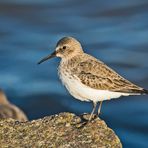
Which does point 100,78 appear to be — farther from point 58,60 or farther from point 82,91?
point 58,60

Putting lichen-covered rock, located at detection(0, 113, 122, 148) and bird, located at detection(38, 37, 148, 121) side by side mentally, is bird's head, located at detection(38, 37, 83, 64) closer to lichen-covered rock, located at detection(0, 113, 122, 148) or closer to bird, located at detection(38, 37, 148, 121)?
bird, located at detection(38, 37, 148, 121)

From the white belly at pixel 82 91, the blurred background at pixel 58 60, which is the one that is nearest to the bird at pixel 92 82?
the white belly at pixel 82 91

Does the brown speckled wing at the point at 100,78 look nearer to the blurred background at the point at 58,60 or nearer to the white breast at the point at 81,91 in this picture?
the white breast at the point at 81,91

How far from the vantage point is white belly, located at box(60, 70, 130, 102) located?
9758 mm

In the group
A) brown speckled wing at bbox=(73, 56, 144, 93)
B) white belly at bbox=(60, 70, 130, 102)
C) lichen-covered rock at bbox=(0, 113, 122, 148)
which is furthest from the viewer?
brown speckled wing at bbox=(73, 56, 144, 93)

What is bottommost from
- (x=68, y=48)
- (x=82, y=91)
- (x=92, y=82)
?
(x=82, y=91)

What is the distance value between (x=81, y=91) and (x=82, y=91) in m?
0.02

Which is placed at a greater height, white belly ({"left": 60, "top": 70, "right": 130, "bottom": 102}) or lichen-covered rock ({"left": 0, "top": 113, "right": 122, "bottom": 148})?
white belly ({"left": 60, "top": 70, "right": 130, "bottom": 102})

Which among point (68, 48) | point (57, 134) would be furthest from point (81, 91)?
point (57, 134)

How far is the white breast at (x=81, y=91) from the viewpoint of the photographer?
9758 millimetres

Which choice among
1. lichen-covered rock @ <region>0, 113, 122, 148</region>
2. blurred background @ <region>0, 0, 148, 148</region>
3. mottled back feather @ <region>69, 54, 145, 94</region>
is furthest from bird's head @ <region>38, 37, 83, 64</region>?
blurred background @ <region>0, 0, 148, 148</region>

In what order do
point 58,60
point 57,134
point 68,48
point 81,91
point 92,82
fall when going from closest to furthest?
1. point 57,134
2. point 81,91
3. point 92,82
4. point 68,48
5. point 58,60

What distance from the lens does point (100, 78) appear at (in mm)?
10016

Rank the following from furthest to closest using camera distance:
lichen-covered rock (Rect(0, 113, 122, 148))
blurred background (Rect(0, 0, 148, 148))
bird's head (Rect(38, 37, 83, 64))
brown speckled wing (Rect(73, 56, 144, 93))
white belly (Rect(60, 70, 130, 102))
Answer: blurred background (Rect(0, 0, 148, 148)) → bird's head (Rect(38, 37, 83, 64)) → brown speckled wing (Rect(73, 56, 144, 93)) → white belly (Rect(60, 70, 130, 102)) → lichen-covered rock (Rect(0, 113, 122, 148))
